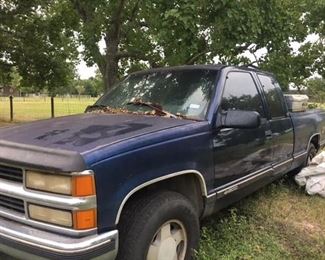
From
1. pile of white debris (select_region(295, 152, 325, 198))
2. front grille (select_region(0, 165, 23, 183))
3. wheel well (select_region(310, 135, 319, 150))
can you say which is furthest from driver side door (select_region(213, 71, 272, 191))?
wheel well (select_region(310, 135, 319, 150))

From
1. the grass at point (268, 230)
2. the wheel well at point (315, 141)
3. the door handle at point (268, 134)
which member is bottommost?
the grass at point (268, 230)

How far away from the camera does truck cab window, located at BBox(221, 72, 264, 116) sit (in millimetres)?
4336

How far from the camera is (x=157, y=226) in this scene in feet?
10.2

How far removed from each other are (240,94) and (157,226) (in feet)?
6.69

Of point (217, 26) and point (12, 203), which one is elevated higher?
point (217, 26)

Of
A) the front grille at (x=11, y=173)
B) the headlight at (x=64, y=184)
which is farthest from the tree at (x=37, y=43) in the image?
the headlight at (x=64, y=184)

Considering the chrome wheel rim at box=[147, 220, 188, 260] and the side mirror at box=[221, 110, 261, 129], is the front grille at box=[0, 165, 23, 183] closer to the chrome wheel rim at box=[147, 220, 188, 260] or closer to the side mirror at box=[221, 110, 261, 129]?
the chrome wheel rim at box=[147, 220, 188, 260]

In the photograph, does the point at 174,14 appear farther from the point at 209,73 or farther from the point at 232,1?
the point at 209,73

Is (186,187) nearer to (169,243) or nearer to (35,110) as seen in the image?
(169,243)

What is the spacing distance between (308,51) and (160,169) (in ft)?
47.8

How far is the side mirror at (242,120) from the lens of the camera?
3803mm

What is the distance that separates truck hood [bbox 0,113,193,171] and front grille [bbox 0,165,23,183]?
7cm

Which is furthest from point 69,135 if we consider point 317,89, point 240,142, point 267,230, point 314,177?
point 317,89

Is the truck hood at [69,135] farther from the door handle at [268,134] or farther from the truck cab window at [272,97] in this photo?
the truck cab window at [272,97]
